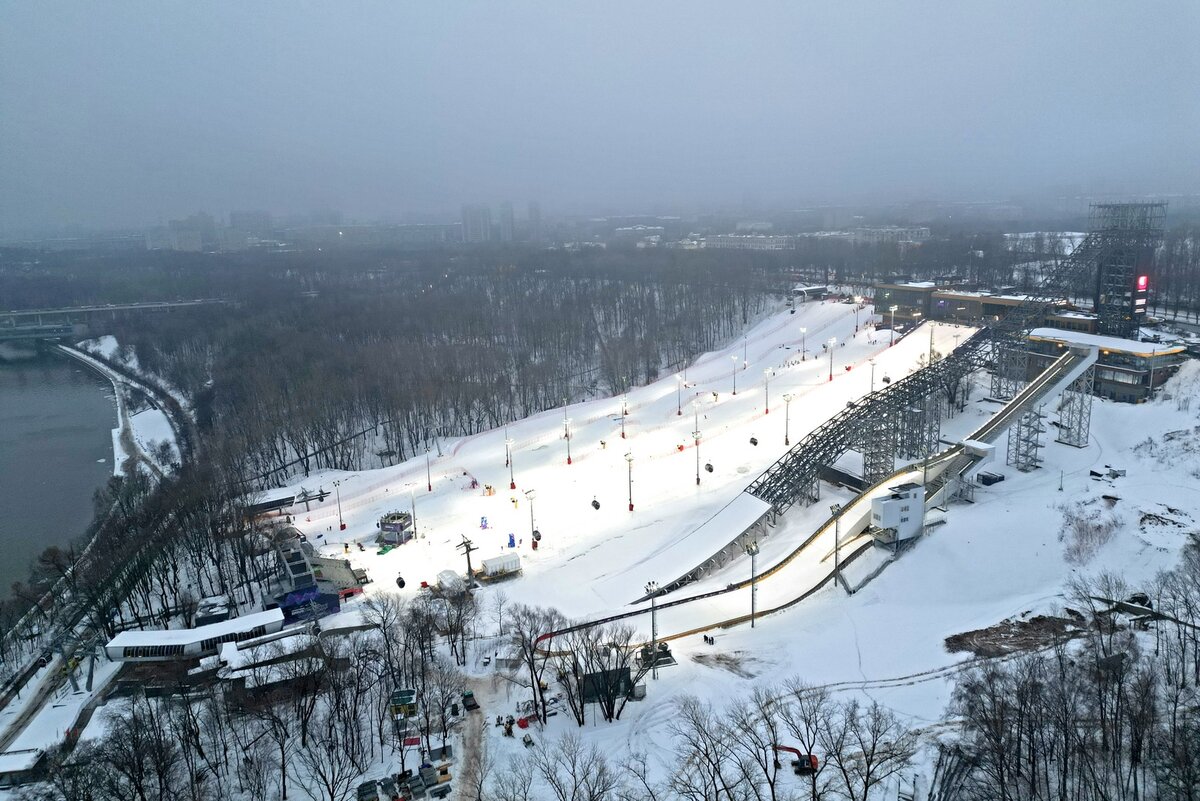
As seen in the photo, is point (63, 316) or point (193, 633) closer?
point (193, 633)

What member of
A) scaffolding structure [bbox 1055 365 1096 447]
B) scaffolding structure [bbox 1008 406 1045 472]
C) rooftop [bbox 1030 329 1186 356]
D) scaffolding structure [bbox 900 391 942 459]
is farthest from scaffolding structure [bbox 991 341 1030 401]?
scaffolding structure [bbox 900 391 942 459]

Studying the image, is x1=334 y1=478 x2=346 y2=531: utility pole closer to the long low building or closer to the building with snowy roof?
the long low building

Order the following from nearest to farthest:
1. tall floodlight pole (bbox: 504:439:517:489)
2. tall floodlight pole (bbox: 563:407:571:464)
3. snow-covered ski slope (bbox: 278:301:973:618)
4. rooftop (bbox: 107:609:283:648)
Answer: rooftop (bbox: 107:609:283:648)
snow-covered ski slope (bbox: 278:301:973:618)
tall floodlight pole (bbox: 504:439:517:489)
tall floodlight pole (bbox: 563:407:571:464)

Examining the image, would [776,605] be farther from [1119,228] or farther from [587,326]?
[587,326]

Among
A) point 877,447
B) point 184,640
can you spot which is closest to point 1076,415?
point 877,447

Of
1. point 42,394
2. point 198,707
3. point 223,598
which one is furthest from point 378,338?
point 198,707

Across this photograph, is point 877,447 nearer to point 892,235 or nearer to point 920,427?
point 920,427
